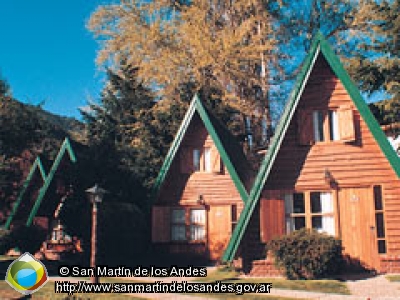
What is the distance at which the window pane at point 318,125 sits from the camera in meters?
14.6

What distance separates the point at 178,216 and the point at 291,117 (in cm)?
723

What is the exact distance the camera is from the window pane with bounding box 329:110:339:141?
1442 centimetres

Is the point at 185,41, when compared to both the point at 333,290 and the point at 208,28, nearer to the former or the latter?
the point at 208,28

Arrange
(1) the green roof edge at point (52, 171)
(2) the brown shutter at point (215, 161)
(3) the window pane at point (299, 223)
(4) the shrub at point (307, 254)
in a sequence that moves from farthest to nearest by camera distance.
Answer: (1) the green roof edge at point (52, 171) → (2) the brown shutter at point (215, 161) → (3) the window pane at point (299, 223) → (4) the shrub at point (307, 254)

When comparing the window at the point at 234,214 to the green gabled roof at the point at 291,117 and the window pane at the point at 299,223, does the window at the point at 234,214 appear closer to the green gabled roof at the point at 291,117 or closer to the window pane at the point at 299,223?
the window pane at the point at 299,223

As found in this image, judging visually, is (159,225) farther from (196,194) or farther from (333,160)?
(333,160)

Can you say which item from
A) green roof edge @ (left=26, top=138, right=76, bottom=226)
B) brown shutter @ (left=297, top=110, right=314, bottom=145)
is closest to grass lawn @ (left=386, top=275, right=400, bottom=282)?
brown shutter @ (left=297, top=110, right=314, bottom=145)

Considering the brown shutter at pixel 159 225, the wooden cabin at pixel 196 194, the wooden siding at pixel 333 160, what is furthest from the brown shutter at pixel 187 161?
the wooden siding at pixel 333 160

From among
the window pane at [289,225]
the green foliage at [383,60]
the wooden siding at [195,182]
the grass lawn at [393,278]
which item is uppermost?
the green foliage at [383,60]

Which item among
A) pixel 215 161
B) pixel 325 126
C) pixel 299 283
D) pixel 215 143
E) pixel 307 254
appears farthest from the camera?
pixel 215 161

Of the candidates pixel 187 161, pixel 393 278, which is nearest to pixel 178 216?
pixel 187 161

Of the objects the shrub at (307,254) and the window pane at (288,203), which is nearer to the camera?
the shrub at (307,254)

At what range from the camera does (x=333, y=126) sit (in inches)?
572

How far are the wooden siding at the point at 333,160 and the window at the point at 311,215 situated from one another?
15.5 inches
